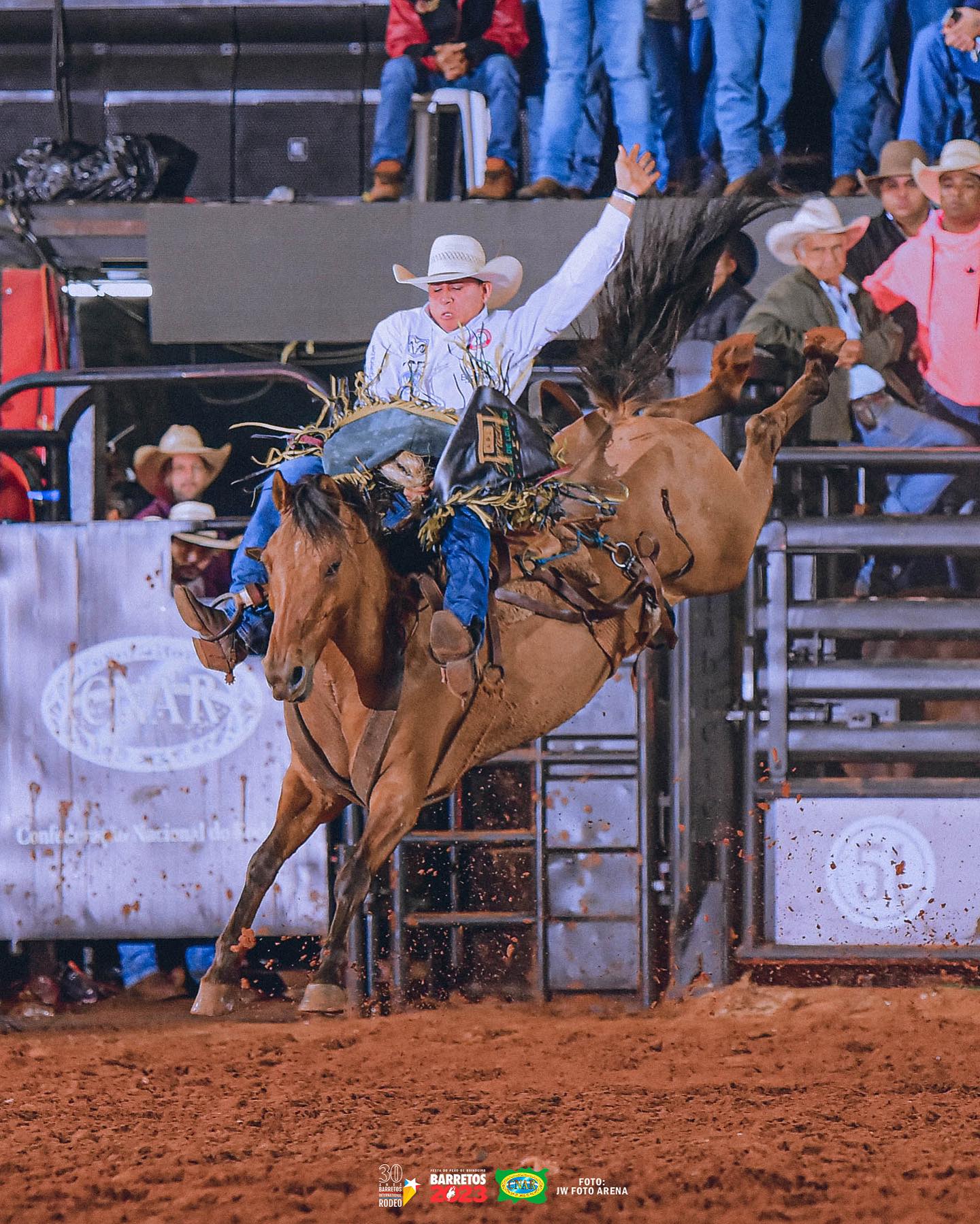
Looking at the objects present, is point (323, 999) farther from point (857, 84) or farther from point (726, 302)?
point (857, 84)

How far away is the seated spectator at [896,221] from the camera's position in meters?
5.50

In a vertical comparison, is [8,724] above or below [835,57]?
below

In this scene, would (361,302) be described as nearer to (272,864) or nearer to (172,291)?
(172,291)

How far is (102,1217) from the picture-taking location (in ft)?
11.6

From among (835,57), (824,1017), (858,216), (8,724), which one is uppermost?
(835,57)

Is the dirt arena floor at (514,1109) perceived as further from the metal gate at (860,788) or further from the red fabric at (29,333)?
the red fabric at (29,333)

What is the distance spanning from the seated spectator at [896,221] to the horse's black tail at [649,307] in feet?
2.73

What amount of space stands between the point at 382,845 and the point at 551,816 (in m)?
1.74

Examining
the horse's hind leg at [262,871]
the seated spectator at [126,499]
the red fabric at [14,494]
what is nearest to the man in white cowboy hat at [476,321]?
the horse's hind leg at [262,871]

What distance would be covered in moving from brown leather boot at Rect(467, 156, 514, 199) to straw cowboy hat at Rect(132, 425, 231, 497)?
145 cm

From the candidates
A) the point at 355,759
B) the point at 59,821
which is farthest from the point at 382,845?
the point at 59,821

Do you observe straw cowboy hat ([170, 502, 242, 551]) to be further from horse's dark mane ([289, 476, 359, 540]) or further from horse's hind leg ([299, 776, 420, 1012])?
horse's hind leg ([299, 776, 420, 1012])

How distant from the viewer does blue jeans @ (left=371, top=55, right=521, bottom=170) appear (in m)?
5.62

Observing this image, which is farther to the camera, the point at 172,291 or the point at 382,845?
the point at 172,291
